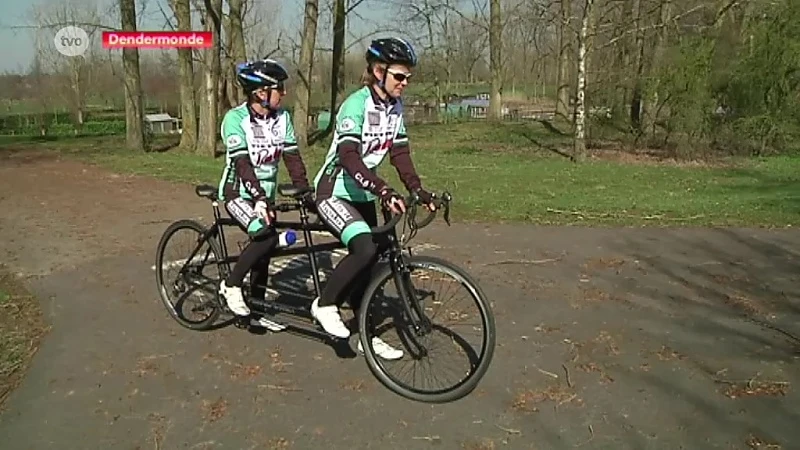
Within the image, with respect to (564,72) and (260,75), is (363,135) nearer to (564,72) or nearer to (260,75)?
(260,75)

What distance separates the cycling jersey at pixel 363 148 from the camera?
4289 mm

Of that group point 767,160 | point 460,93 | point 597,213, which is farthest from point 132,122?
point 460,93

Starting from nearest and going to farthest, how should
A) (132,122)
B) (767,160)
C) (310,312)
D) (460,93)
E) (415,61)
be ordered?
(415,61), (310,312), (767,160), (132,122), (460,93)

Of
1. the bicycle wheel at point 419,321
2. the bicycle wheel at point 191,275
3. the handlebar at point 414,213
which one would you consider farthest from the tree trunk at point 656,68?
the handlebar at point 414,213

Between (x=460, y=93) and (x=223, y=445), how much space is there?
4356 cm

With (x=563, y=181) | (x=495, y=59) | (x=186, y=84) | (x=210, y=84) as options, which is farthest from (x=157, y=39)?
(x=495, y=59)

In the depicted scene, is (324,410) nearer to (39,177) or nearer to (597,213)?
(597,213)

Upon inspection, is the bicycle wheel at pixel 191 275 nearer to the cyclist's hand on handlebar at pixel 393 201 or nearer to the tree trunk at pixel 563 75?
the cyclist's hand on handlebar at pixel 393 201

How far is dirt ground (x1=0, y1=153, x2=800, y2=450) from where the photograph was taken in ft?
12.4

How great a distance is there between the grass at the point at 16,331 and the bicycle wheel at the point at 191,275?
927mm

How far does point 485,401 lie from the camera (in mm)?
4133

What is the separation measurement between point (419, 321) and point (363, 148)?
106cm

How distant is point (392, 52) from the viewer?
4.21m

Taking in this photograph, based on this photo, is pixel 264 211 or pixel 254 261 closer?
pixel 264 211
